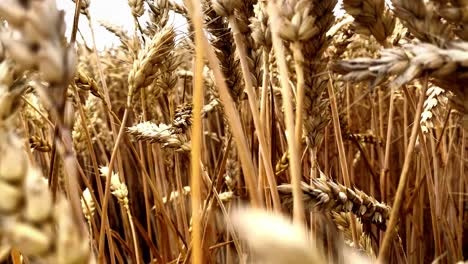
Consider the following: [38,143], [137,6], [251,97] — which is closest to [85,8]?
[137,6]

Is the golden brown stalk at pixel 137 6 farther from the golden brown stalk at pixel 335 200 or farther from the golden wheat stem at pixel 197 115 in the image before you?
the golden wheat stem at pixel 197 115

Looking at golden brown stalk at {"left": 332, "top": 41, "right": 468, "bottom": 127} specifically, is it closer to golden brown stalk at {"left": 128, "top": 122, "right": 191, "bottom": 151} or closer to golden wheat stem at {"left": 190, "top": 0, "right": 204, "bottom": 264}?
golden wheat stem at {"left": 190, "top": 0, "right": 204, "bottom": 264}

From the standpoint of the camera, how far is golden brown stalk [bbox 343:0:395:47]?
61 cm

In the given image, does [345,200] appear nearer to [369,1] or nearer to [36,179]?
[369,1]

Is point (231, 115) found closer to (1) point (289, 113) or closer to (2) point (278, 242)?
(1) point (289, 113)

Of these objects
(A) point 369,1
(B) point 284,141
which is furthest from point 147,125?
(A) point 369,1

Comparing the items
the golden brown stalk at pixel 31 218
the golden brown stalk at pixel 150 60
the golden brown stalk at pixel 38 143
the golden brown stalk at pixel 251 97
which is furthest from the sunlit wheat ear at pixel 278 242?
the golden brown stalk at pixel 38 143

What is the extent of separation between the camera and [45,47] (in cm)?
32

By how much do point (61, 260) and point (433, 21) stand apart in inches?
15.9

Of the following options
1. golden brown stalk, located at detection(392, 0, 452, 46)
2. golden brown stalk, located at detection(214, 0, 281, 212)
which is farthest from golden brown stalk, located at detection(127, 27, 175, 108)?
golden brown stalk, located at detection(392, 0, 452, 46)

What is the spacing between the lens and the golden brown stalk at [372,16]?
613 mm

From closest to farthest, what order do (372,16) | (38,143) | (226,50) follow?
(372,16) < (226,50) < (38,143)

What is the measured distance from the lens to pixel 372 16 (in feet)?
2.04

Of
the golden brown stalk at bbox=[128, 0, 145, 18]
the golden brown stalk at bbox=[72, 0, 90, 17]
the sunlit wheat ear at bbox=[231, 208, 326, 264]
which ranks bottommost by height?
the sunlit wheat ear at bbox=[231, 208, 326, 264]
